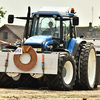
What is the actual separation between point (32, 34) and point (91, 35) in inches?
2108

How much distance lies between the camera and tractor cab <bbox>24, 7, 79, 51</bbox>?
12.4 metres

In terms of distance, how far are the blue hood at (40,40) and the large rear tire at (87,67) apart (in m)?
1.26

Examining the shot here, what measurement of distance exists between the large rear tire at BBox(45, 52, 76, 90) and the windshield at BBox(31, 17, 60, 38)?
4.15 feet

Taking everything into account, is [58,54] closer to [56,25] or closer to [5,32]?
[56,25]

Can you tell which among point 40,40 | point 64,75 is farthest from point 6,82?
point 64,75

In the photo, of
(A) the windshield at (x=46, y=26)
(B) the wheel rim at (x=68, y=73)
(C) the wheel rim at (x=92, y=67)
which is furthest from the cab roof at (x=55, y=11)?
(B) the wheel rim at (x=68, y=73)

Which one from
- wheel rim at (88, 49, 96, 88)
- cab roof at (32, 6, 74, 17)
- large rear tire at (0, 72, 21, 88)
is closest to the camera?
large rear tire at (0, 72, 21, 88)

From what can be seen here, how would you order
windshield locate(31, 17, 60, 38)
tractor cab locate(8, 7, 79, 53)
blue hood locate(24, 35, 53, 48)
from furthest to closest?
windshield locate(31, 17, 60, 38), tractor cab locate(8, 7, 79, 53), blue hood locate(24, 35, 53, 48)

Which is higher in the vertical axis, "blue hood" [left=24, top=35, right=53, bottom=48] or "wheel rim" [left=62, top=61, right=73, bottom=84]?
"blue hood" [left=24, top=35, right=53, bottom=48]

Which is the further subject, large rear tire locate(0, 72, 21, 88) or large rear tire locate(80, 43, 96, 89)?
large rear tire locate(80, 43, 96, 89)

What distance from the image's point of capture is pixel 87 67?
41.2 feet

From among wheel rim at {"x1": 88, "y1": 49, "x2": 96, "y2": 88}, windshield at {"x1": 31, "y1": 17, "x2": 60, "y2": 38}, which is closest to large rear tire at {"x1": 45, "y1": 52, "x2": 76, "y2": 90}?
windshield at {"x1": 31, "y1": 17, "x2": 60, "y2": 38}

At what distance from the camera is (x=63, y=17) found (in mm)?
12859

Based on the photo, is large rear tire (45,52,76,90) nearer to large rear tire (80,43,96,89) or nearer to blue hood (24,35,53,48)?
large rear tire (80,43,96,89)
